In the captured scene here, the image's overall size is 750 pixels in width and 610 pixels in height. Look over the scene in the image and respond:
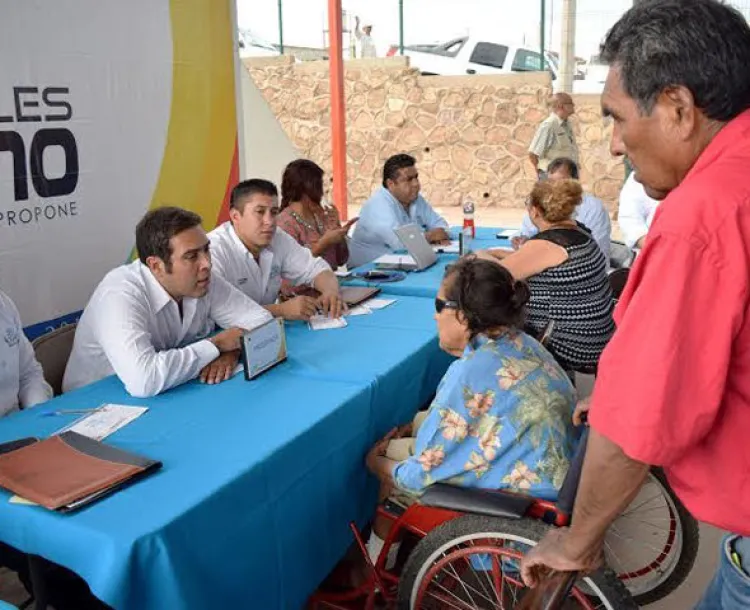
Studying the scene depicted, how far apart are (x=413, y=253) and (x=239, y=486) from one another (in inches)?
87.0

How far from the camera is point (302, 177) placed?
3.97 metres

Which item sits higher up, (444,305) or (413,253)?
(444,305)

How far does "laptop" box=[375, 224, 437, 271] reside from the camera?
3492mm

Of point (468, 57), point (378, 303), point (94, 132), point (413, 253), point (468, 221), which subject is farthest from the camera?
point (468, 57)

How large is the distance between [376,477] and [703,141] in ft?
4.57

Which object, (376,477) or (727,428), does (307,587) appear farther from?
(727,428)

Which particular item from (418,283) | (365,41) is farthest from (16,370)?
(365,41)

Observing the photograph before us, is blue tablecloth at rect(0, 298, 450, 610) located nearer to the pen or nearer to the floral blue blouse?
the pen

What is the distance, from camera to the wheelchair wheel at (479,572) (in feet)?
4.86

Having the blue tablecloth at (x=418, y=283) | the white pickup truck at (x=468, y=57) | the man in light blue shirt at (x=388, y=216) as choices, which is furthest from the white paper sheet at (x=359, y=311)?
the white pickup truck at (x=468, y=57)

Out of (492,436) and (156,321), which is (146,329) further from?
(492,436)

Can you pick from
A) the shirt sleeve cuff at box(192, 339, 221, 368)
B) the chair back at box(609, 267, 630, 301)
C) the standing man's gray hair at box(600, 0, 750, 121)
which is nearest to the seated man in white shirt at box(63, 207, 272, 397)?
Result: the shirt sleeve cuff at box(192, 339, 221, 368)

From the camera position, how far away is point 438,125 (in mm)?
9773

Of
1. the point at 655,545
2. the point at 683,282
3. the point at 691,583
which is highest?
the point at 683,282
